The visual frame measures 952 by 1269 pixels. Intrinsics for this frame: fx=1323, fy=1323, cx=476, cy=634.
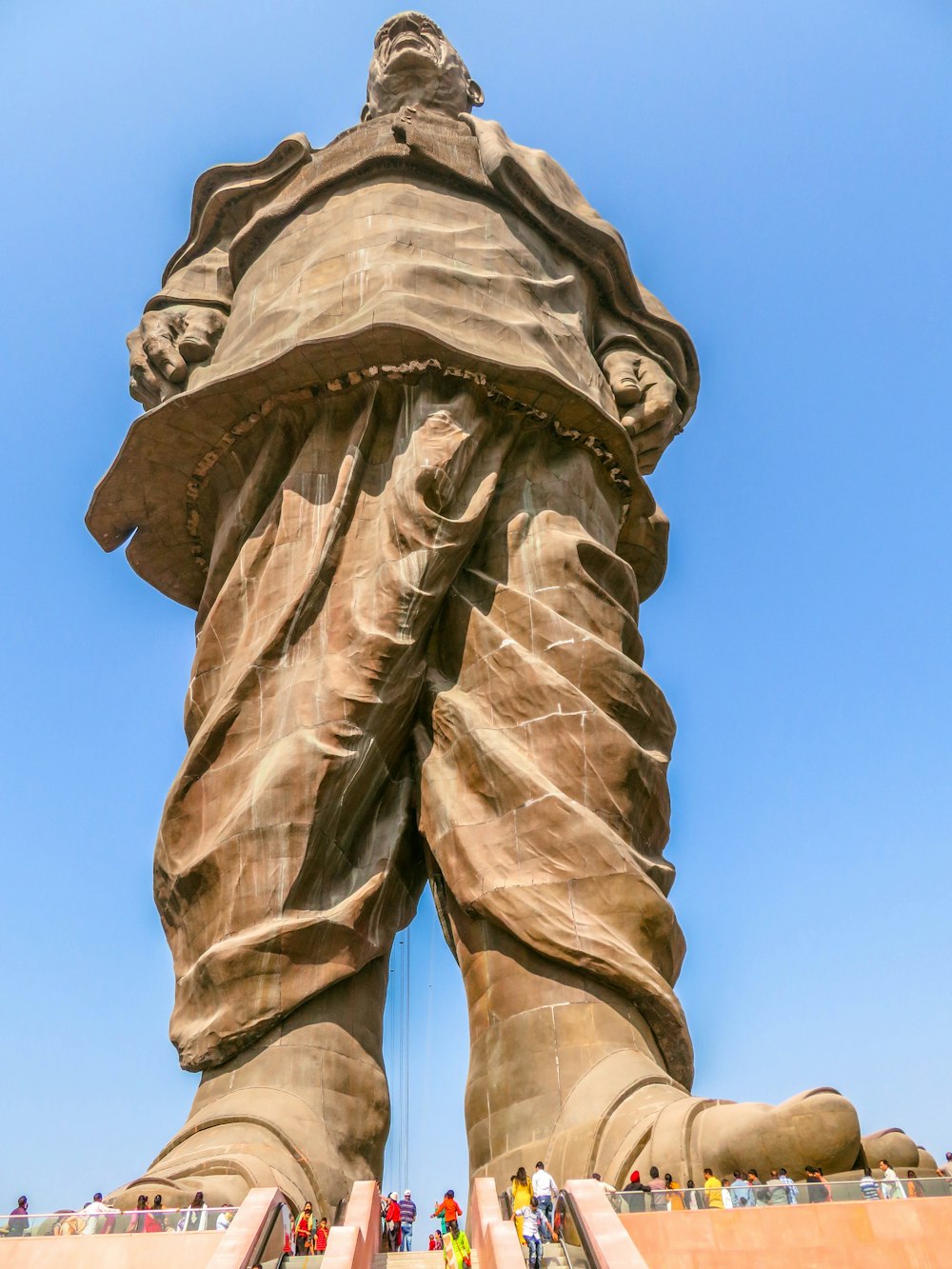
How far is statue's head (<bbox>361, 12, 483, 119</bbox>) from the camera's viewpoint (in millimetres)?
15180

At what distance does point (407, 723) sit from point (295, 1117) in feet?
10.6

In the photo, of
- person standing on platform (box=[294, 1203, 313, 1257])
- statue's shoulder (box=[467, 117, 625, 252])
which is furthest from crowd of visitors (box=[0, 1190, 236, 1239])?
statue's shoulder (box=[467, 117, 625, 252])

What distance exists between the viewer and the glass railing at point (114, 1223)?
5816 mm

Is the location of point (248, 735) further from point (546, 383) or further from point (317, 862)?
point (546, 383)

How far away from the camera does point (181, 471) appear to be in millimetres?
11938

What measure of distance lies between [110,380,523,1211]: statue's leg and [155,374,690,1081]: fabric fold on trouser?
0.07ft

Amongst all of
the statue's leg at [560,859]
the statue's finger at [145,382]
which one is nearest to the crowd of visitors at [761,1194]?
the statue's leg at [560,859]

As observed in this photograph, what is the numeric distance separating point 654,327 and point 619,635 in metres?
4.17

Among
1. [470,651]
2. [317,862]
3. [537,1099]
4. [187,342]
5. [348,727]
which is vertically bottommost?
[537,1099]

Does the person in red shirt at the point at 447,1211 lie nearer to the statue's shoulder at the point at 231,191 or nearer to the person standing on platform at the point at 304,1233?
the person standing on platform at the point at 304,1233

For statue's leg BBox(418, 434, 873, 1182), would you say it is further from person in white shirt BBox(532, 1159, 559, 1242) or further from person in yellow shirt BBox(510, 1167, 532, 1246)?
person in white shirt BBox(532, 1159, 559, 1242)

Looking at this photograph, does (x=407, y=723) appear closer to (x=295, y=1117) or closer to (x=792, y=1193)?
(x=295, y=1117)

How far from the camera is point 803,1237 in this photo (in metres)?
5.63

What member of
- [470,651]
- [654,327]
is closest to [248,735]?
[470,651]
